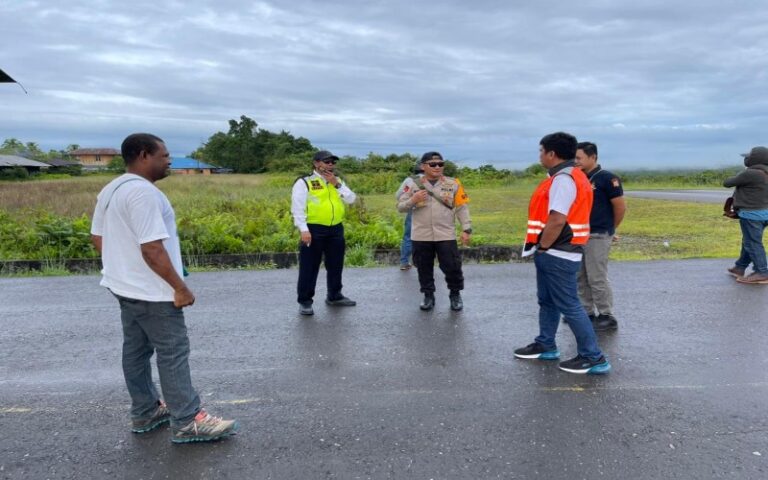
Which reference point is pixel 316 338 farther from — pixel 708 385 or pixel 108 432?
Result: pixel 708 385

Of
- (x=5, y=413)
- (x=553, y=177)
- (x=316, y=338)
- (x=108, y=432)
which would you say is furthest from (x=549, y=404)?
(x=5, y=413)

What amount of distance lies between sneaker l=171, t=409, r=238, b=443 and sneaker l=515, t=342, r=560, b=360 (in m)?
2.45

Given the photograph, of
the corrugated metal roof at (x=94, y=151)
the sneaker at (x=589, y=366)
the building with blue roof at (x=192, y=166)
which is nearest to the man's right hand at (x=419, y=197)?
the sneaker at (x=589, y=366)

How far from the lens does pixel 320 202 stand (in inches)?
231

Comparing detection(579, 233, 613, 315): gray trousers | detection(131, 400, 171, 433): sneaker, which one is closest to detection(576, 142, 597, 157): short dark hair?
detection(579, 233, 613, 315): gray trousers

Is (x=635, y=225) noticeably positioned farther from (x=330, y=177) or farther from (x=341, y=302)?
(x=330, y=177)

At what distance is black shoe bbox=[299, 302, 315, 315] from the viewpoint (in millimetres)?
5890

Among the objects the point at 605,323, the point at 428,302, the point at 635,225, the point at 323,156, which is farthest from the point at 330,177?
the point at 635,225

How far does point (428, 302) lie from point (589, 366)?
221 cm

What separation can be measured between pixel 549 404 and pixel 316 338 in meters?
2.30

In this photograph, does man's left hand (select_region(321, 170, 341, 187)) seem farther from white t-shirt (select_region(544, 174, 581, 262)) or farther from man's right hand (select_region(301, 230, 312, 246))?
white t-shirt (select_region(544, 174, 581, 262))

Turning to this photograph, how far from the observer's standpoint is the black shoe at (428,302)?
600cm

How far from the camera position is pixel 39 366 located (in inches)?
176

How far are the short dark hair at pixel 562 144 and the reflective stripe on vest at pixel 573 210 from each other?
5.6 inches
